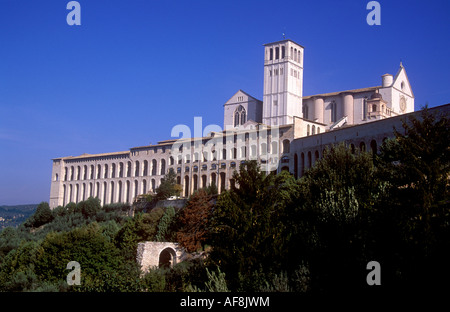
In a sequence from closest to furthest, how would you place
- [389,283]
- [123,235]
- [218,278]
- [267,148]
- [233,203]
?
[389,283] < [218,278] < [233,203] < [123,235] < [267,148]

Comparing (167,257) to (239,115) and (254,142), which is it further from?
(239,115)

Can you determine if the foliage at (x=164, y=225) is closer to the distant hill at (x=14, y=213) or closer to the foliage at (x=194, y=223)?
the foliage at (x=194, y=223)

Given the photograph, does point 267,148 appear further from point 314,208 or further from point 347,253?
point 347,253

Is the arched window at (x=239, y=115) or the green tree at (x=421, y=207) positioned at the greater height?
the arched window at (x=239, y=115)

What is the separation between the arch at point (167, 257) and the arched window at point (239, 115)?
121 feet

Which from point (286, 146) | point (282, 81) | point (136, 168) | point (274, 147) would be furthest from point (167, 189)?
point (282, 81)

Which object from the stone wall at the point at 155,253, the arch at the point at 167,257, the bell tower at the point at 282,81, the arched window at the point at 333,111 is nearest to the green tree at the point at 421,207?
the stone wall at the point at 155,253

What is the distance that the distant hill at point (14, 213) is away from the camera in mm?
152688

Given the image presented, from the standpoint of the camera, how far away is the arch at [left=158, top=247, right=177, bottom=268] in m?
32.7

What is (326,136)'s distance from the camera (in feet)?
144

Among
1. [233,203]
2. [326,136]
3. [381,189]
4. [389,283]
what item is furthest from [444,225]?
[326,136]

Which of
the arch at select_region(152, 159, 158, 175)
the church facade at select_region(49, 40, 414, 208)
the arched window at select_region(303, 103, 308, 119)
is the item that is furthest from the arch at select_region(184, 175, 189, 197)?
the arched window at select_region(303, 103, 308, 119)
